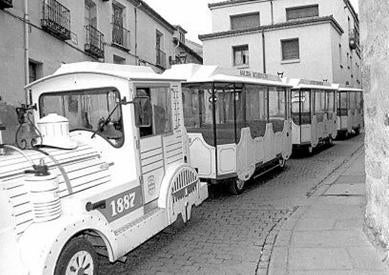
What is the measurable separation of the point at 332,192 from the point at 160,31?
50.4 feet

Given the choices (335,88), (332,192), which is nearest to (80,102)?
(332,192)

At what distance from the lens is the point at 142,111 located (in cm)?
530

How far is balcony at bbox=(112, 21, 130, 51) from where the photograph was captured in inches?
661

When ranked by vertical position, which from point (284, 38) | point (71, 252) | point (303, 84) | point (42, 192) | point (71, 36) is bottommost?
point (71, 252)

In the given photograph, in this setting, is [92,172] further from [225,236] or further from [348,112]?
[348,112]

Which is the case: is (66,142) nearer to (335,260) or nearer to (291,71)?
(335,260)

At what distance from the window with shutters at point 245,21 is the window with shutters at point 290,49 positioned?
12.8 feet

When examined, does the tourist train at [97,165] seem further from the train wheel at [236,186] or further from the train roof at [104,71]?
the train wheel at [236,186]

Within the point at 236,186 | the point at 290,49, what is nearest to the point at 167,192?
the point at 236,186

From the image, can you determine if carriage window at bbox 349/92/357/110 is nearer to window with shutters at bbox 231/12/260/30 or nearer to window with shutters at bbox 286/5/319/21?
window with shutters at bbox 286/5/319/21

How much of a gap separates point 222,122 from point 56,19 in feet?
20.6

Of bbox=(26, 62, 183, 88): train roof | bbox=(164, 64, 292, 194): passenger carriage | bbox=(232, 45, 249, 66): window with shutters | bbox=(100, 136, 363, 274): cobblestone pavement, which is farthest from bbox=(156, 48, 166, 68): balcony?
bbox=(26, 62, 183, 88): train roof

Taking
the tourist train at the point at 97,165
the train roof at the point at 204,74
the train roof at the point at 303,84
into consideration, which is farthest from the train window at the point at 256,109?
the train roof at the point at 303,84

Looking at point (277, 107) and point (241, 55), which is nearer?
point (277, 107)
